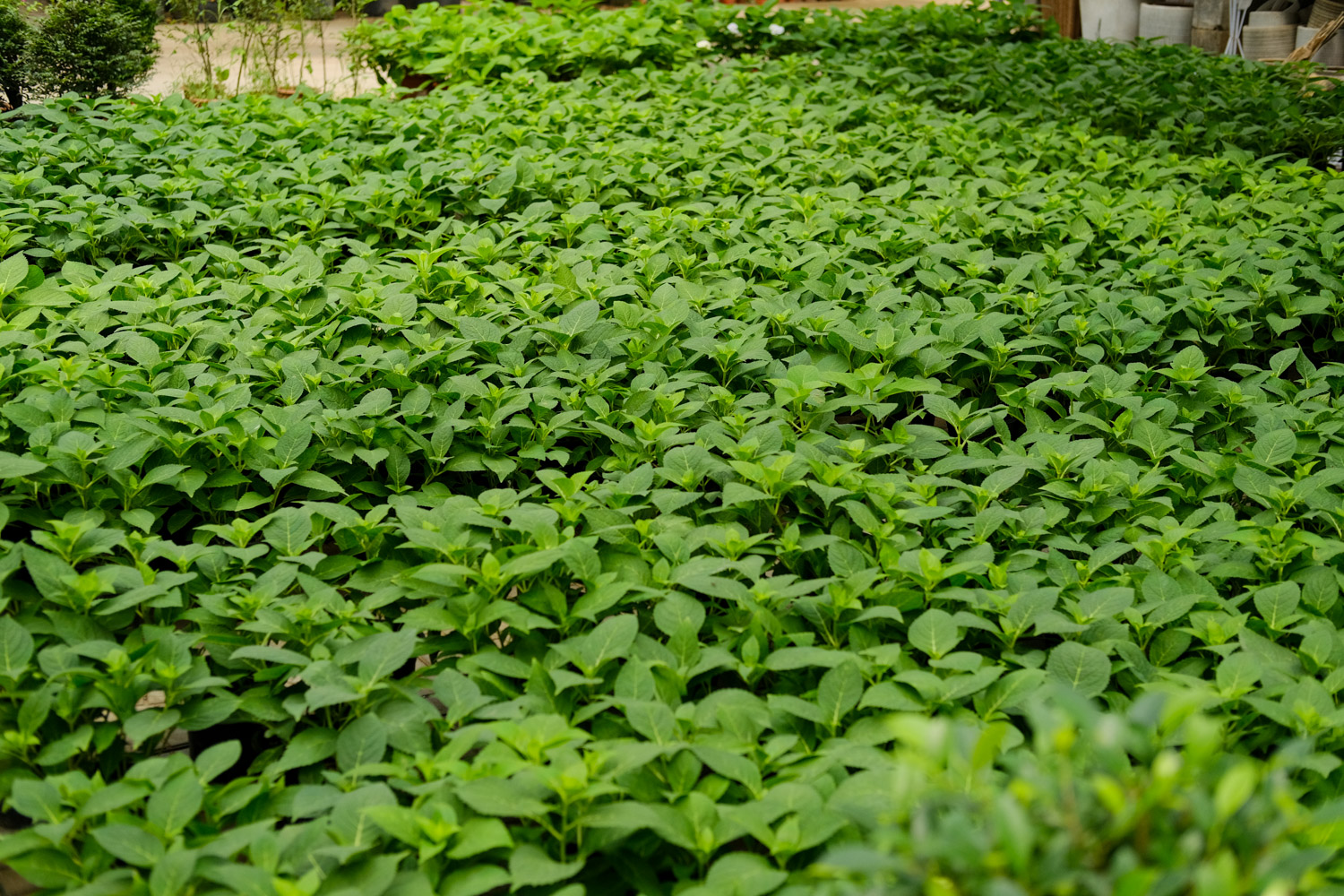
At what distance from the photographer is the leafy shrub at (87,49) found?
639 cm

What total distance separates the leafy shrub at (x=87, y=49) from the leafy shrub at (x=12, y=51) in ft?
0.16

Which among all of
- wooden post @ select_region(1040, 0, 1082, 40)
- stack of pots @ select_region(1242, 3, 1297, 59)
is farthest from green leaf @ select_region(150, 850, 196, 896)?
wooden post @ select_region(1040, 0, 1082, 40)

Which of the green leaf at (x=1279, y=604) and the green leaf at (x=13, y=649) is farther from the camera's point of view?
the green leaf at (x=1279, y=604)

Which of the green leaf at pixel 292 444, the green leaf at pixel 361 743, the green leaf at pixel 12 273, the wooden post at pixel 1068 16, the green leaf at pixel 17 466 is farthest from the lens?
the wooden post at pixel 1068 16

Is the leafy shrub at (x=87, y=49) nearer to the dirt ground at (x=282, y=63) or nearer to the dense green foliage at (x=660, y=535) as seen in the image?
the dirt ground at (x=282, y=63)

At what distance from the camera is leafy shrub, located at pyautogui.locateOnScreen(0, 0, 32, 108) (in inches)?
Result: 249

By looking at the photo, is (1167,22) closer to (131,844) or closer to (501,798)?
(501,798)

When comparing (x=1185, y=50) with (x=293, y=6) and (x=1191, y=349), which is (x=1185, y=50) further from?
(x=293, y=6)

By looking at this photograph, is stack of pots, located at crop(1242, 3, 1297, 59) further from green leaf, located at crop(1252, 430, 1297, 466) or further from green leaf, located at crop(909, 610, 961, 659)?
green leaf, located at crop(909, 610, 961, 659)

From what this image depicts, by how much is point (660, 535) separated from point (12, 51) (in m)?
6.24

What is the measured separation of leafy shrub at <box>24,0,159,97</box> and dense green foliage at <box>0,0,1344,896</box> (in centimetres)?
292

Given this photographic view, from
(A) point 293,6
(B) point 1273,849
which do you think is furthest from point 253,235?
(A) point 293,6

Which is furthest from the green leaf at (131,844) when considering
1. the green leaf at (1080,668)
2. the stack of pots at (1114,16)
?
the stack of pots at (1114,16)

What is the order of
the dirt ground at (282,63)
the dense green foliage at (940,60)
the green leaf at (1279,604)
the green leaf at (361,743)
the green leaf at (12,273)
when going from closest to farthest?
1. the green leaf at (361,743)
2. the green leaf at (1279,604)
3. the green leaf at (12,273)
4. the dense green foliage at (940,60)
5. the dirt ground at (282,63)
